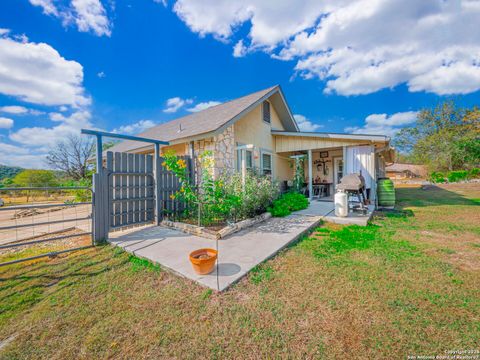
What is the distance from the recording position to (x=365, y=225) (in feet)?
19.1

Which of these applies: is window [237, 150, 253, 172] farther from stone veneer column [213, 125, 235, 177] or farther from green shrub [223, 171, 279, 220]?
green shrub [223, 171, 279, 220]

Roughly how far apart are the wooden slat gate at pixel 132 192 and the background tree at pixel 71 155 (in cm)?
2377

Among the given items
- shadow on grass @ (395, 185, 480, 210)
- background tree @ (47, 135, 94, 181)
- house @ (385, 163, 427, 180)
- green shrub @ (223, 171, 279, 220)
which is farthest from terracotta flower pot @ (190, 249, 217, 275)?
house @ (385, 163, 427, 180)

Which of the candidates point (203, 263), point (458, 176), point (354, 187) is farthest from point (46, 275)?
point (458, 176)

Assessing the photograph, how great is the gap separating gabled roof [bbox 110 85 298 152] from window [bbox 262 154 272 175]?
2.68m

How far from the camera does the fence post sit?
446 centimetres

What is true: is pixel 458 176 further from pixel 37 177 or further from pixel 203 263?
pixel 37 177

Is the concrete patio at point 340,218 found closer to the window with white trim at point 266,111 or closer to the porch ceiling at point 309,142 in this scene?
the porch ceiling at point 309,142

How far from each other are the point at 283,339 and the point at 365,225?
507 cm

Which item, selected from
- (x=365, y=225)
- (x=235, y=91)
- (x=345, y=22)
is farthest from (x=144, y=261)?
(x=235, y=91)

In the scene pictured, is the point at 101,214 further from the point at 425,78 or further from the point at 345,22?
the point at 425,78

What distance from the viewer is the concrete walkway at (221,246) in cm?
316

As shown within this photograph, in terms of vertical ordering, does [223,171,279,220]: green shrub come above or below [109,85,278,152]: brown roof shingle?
below

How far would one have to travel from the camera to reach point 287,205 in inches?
286
